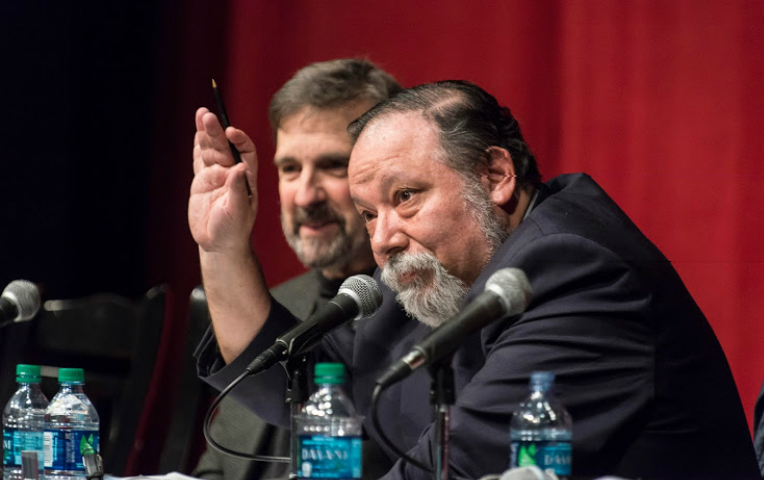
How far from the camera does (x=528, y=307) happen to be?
176 centimetres

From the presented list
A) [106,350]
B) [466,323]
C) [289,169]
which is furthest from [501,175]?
[106,350]

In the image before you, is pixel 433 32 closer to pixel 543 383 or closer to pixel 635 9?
pixel 635 9

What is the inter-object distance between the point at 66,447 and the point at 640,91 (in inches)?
55.9

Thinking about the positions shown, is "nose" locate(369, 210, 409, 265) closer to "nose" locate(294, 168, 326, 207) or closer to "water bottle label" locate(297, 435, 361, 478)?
"water bottle label" locate(297, 435, 361, 478)

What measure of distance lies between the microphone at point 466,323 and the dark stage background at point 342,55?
2.86 feet

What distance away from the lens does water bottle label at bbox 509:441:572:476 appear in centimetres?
140

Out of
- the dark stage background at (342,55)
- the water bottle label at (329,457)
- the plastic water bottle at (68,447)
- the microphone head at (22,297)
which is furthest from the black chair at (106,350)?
the water bottle label at (329,457)

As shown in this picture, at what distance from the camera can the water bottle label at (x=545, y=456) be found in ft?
4.58

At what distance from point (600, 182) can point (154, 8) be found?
173 centimetres

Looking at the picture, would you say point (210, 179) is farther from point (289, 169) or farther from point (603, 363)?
point (603, 363)

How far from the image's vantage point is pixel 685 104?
226 centimetres

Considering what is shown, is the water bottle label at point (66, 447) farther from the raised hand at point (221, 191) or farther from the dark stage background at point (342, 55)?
the dark stage background at point (342, 55)

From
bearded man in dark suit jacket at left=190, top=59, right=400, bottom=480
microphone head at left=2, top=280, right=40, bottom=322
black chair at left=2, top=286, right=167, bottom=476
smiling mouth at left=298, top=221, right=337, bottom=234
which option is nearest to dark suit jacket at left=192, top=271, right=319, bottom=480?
bearded man in dark suit jacket at left=190, top=59, right=400, bottom=480

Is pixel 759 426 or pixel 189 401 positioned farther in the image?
pixel 189 401
